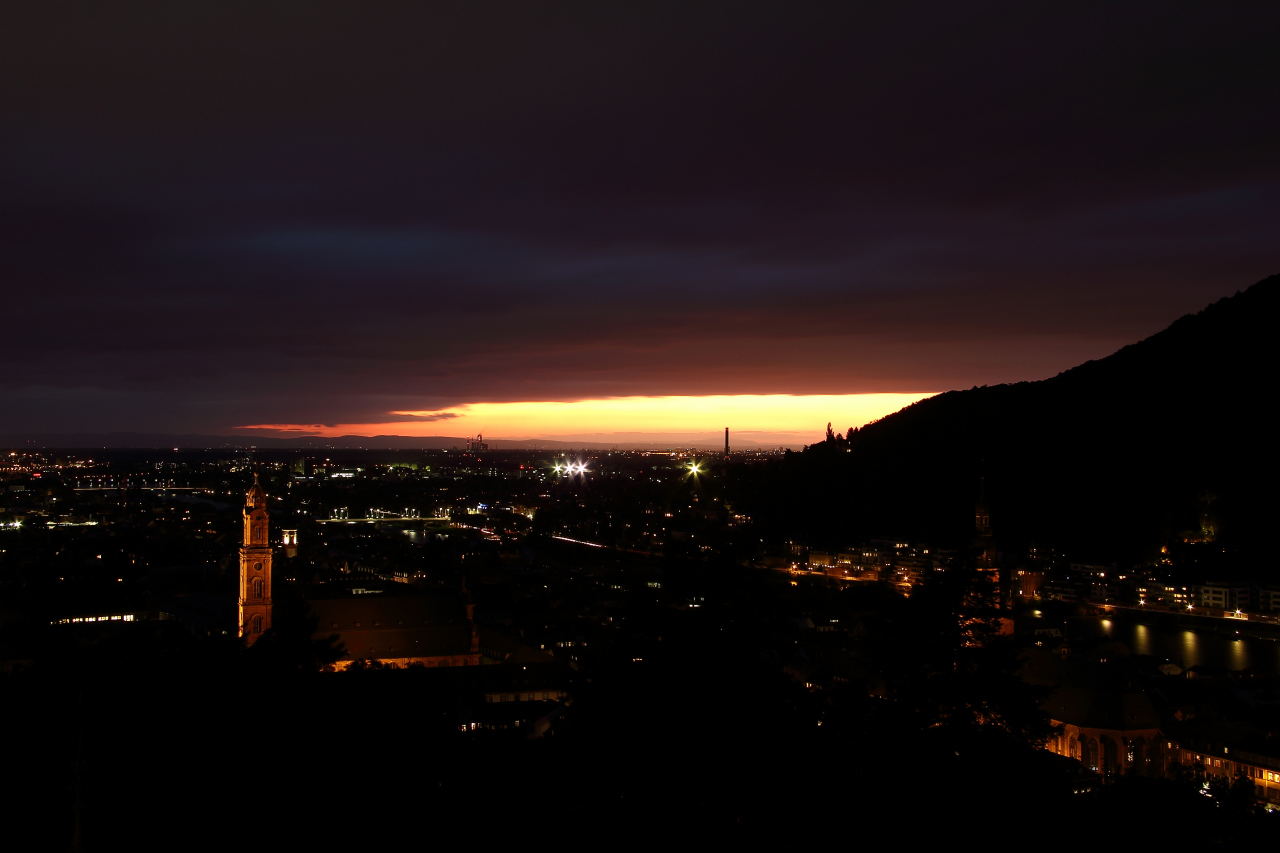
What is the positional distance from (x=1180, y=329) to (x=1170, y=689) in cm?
7399

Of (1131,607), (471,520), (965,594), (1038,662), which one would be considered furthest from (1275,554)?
(471,520)

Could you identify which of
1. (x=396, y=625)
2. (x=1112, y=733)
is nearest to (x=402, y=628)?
(x=396, y=625)

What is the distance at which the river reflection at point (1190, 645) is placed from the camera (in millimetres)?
38500

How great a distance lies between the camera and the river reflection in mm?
38500

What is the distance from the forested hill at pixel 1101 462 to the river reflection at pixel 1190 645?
41.8 feet

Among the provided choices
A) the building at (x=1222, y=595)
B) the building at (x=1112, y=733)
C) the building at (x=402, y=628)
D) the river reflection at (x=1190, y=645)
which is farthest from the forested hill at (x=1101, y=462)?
the building at (x=402, y=628)

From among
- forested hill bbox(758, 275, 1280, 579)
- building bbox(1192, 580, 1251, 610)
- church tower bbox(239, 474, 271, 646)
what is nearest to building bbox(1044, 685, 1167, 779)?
church tower bbox(239, 474, 271, 646)

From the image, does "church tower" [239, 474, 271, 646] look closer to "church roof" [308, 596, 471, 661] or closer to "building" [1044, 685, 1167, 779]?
"church roof" [308, 596, 471, 661]

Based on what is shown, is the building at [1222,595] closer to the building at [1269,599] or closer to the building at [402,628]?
the building at [1269,599]

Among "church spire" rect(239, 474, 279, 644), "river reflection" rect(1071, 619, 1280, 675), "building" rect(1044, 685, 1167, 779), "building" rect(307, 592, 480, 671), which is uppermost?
"church spire" rect(239, 474, 279, 644)

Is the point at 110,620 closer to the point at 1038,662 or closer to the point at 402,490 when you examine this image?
the point at 1038,662

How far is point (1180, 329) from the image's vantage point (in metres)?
92.1

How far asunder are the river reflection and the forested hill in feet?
41.8

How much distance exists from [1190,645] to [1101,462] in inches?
1442
